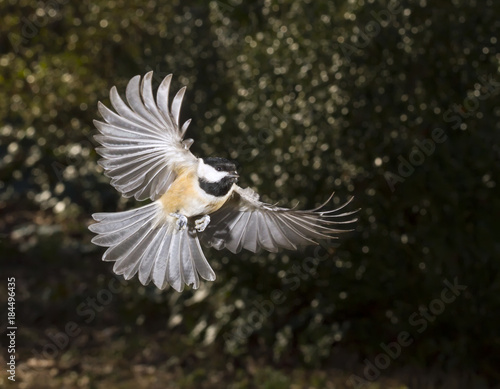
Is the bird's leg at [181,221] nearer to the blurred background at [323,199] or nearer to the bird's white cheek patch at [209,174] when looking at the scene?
the bird's white cheek patch at [209,174]

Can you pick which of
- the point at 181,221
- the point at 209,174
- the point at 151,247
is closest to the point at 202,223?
the point at 181,221

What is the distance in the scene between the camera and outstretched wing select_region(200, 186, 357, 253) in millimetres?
2730

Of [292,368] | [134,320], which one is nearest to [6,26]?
[134,320]

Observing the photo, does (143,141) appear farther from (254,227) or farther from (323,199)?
(323,199)

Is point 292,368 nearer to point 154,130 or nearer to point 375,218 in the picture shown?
point 375,218

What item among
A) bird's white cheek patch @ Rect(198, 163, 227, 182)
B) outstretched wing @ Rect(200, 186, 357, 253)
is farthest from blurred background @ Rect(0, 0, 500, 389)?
bird's white cheek patch @ Rect(198, 163, 227, 182)

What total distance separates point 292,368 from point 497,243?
1747mm

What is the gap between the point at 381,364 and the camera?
223 inches

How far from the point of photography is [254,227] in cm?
288

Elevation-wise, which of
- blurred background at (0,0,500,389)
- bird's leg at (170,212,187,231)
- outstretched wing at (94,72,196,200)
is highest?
outstretched wing at (94,72,196,200)

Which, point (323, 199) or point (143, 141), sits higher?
point (143, 141)

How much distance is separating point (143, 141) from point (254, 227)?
63 centimetres

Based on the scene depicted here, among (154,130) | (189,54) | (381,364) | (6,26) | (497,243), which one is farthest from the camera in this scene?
(6,26)

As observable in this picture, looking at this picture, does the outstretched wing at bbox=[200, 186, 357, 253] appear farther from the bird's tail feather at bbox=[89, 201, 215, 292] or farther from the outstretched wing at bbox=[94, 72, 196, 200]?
the outstretched wing at bbox=[94, 72, 196, 200]
